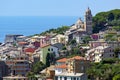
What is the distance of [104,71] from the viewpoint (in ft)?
144

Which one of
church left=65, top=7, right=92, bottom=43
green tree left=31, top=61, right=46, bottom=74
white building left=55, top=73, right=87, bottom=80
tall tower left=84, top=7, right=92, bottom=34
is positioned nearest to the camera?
white building left=55, top=73, right=87, bottom=80

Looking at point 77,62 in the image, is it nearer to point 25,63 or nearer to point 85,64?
point 85,64

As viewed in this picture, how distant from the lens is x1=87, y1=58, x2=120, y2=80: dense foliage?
43000mm

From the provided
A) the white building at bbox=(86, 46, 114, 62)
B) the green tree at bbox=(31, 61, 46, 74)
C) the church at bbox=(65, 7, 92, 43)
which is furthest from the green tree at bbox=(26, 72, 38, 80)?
the church at bbox=(65, 7, 92, 43)

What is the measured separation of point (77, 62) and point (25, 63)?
637 centimetres

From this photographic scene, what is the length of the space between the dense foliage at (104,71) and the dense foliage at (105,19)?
22.0 m

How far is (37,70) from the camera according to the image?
163 ft

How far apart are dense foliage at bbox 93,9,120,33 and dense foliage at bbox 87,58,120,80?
22.0 m

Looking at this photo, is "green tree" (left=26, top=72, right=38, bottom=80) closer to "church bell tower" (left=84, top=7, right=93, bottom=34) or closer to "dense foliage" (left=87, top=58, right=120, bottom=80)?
"dense foliage" (left=87, top=58, right=120, bottom=80)

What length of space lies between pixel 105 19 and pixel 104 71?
92.0ft

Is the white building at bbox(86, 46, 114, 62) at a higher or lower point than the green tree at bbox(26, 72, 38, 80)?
higher

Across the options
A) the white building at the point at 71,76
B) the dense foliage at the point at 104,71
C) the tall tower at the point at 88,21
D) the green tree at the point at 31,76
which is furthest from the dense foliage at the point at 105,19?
the white building at the point at 71,76

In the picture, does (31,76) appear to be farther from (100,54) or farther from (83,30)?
(83,30)

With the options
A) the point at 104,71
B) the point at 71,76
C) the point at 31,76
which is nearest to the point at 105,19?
the point at 31,76
